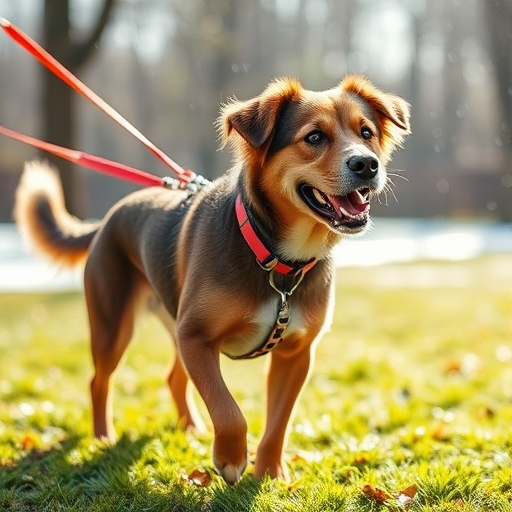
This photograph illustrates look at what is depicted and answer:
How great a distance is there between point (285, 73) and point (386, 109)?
114ft

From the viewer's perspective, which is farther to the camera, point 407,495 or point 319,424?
point 319,424

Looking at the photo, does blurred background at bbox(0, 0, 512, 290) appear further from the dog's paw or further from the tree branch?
the dog's paw

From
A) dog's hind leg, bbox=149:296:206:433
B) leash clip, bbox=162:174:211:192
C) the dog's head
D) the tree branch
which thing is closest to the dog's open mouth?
the dog's head

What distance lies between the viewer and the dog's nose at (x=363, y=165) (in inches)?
142

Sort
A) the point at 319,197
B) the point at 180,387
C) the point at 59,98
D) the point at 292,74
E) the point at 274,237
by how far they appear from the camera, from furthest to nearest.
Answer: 1. the point at 292,74
2. the point at 59,98
3. the point at 180,387
4. the point at 274,237
5. the point at 319,197

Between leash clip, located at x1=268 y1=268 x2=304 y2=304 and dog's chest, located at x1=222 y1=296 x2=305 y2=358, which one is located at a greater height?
leash clip, located at x1=268 y1=268 x2=304 y2=304

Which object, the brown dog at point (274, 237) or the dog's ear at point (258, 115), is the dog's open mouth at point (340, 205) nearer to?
the brown dog at point (274, 237)

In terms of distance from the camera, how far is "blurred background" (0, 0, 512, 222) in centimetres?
3516

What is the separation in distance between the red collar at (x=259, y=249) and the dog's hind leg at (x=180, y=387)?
1296 millimetres

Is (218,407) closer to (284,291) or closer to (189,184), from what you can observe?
(284,291)

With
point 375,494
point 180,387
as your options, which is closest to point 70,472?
point 180,387

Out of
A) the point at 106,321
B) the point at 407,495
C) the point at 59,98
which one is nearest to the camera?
the point at 407,495

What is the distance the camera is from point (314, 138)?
3.81 metres

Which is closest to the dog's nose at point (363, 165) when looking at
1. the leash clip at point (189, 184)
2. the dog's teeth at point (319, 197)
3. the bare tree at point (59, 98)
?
the dog's teeth at point (319, 197)
